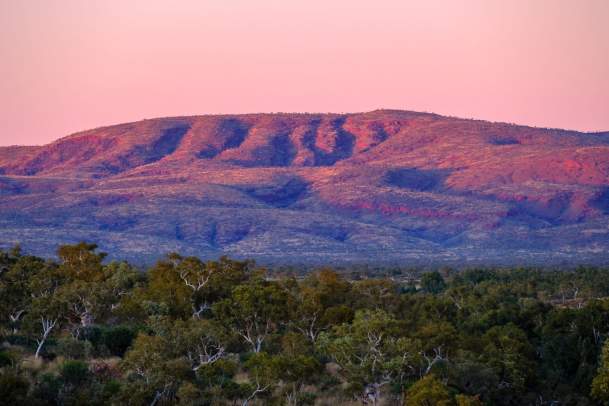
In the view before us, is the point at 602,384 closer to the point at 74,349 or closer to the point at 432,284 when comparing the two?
the point at 74,349

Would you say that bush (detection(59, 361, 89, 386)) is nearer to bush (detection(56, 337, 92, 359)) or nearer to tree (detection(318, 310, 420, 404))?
bush (detection(56, 337, 92, 359))

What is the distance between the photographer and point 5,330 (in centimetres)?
3441

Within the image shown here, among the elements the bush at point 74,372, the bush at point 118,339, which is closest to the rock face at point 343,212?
the bush at point 118,339

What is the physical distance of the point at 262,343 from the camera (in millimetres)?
33906

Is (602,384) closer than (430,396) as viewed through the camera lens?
No

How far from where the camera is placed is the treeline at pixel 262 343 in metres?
26.2

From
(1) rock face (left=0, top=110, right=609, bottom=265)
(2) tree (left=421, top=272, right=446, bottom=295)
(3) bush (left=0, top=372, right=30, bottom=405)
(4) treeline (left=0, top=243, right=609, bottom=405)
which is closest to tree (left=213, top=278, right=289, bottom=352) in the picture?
(4) treeline (left=0, top=243, right=609, bottom=405)

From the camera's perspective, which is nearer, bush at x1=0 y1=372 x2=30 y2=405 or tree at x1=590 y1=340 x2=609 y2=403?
bush at x1=0 y1=372 x2=30 y2=405

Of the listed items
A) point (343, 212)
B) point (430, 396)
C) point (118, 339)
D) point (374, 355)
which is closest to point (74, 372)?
point (118, 339)

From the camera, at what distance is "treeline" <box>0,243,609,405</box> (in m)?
26.2

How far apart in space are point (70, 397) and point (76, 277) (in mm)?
16650

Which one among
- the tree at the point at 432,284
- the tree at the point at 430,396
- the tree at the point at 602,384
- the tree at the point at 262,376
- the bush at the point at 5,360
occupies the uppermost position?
the bush at the point at 5,360

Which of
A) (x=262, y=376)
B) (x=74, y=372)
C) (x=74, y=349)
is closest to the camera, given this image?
(x=74, y=372)

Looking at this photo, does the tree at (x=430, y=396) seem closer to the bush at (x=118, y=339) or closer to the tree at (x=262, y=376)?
the tree at (x=262, y=376)
